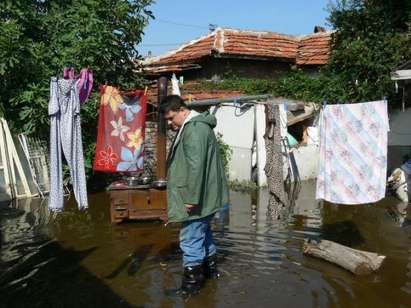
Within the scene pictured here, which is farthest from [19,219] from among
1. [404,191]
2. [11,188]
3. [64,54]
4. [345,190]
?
[404,191]

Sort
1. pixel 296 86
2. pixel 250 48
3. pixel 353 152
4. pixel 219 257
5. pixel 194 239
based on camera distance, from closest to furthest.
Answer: pixel 194 239 → pixel 219 257 → pixel 353 152 → pixel 296 86 → pixel 250 48

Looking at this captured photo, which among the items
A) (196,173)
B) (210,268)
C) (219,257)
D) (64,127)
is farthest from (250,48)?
(196,173)

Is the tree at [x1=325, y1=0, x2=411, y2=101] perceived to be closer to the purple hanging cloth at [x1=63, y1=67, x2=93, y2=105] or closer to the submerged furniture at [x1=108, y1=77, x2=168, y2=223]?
the submerged furniture at [x1=108, y1=77, x2=168, y2=223]

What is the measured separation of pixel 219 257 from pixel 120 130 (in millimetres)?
3065

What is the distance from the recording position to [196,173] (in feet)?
15.8

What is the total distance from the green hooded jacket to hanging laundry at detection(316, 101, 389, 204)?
2554mm

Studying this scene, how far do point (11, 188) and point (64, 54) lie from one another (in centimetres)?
294

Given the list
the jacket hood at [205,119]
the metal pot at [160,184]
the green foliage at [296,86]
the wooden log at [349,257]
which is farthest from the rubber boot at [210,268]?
the green foliage at [296,86]

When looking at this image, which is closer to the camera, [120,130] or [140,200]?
[140,200]

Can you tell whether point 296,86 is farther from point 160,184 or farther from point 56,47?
point 160,184

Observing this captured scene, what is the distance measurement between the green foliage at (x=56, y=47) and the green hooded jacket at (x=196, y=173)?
589 centimetres

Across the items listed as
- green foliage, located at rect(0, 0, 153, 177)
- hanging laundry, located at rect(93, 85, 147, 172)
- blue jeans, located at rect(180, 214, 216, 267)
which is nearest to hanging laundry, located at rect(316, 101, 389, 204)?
blue jeans, located at rect(180, 214, 216, 267)

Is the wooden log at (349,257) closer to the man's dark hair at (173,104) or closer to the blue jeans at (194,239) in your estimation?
the blue jeans at (194,239)

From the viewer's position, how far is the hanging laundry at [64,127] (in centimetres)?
577
